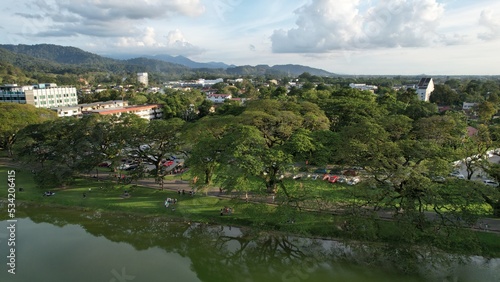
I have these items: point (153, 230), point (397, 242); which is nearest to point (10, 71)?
point (153, 230)

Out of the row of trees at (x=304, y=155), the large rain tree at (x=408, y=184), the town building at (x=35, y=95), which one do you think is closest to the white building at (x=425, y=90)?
the row of trees at (x=304, y=155)

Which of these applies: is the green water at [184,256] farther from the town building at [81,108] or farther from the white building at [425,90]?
the white building at [425,90]

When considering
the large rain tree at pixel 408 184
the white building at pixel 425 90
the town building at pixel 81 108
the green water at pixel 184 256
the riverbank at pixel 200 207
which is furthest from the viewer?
the white building at pixel 425 90

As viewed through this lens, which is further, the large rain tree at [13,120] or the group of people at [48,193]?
the large rain tree at [13,120]

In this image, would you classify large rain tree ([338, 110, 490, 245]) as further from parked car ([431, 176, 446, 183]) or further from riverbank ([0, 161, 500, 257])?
riverbank ([0, 161, 500, 257])

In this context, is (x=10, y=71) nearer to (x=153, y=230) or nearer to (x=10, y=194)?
(x=10, y=194)

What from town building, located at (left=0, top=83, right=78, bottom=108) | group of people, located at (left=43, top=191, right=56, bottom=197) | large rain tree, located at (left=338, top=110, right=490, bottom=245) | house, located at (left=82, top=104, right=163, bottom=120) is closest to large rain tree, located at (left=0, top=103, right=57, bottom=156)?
group of people, located at (left=43, top=191, right=56, bottom=197)

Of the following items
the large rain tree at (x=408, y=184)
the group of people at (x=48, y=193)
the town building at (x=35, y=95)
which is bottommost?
the group of people at (x=48, y=193)
